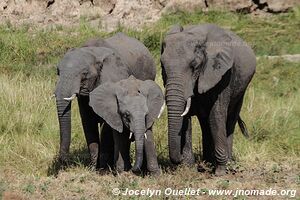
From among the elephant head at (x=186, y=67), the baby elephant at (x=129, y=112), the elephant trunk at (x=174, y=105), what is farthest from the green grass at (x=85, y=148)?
the elephant head at (x=186, y=67)

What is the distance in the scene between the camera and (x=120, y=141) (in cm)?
756

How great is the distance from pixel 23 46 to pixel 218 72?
32.4 ft

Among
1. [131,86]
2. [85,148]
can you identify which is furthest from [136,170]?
[85,148]

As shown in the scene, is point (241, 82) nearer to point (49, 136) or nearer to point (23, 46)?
point (49, 136)

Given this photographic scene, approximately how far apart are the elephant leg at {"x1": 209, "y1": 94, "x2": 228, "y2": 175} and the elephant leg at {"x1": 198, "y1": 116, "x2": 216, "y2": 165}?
0.24m

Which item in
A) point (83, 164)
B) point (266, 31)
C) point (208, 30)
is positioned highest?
point (208, 30)

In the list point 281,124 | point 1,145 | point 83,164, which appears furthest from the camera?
point 281,124

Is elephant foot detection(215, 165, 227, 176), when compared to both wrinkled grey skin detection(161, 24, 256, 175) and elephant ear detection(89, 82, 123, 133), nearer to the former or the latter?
wrinkled grey skin detection(161, 24, 256, 175)

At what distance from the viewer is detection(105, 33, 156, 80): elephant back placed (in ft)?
27.7

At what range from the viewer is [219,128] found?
7.76 meters

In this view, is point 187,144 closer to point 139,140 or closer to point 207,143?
point 207,143

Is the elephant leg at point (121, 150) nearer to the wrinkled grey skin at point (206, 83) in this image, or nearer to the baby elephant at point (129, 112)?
the baby elephant at point (129, 112)

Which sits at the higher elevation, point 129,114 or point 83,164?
point 129,114

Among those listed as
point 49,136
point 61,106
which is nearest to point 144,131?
point 61,106
